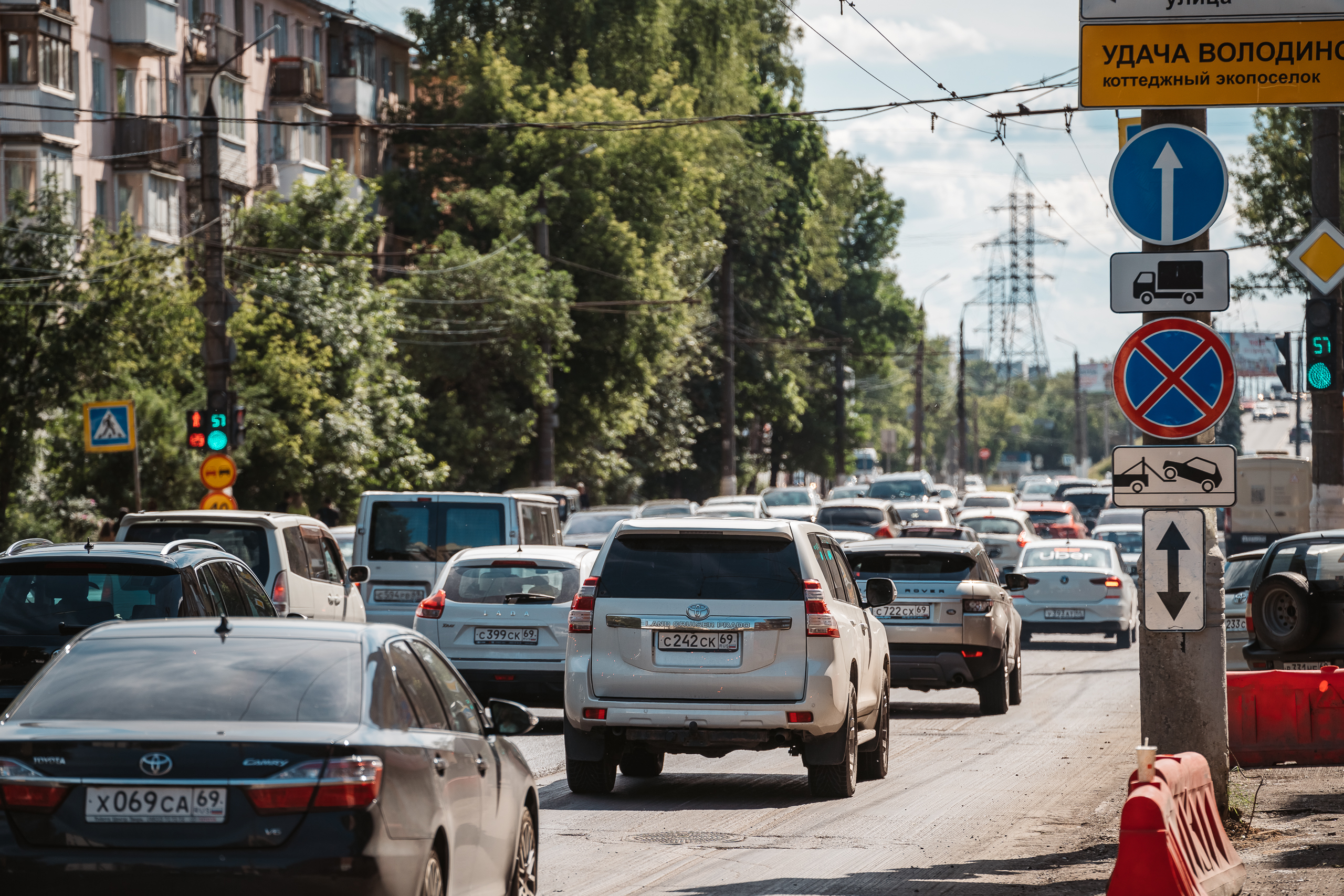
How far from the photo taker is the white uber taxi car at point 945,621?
1952 centimetres

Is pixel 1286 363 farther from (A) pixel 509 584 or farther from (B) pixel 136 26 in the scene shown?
(B) pixel 136 26

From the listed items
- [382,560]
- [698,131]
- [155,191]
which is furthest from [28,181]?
[382,560]

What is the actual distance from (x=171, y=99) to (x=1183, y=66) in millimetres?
47545

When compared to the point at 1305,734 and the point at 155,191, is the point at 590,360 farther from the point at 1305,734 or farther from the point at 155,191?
the point at 1305,734

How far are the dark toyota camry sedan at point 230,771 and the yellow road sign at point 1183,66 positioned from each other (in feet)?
17.5

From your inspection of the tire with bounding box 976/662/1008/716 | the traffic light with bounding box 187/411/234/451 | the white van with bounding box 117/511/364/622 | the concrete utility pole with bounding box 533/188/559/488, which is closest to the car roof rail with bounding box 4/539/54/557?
the white van with bounding box 117/511/364/622

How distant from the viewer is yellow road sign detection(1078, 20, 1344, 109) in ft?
34.8

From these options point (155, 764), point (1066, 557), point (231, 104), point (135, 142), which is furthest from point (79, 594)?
point (231, 104)

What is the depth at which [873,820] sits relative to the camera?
1197 cm

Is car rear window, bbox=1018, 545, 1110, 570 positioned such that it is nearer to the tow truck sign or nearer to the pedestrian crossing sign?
the pedestrian crossing sign

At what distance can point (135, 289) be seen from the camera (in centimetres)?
3375

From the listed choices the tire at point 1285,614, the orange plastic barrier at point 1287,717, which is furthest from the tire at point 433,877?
the tire at point 1285,614

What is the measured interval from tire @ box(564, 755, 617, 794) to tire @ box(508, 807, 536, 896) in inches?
172

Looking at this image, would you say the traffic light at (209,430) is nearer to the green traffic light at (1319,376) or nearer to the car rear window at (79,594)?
the green traffic light at (1319,376)
